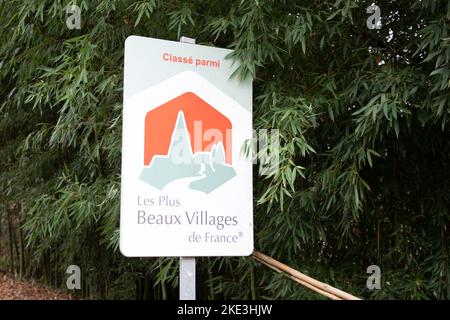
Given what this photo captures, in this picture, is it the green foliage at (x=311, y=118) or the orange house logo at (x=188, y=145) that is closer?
the orange house logo at (x=188, y=145)

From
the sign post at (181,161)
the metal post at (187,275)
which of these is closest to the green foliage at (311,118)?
the sign post at (181,161)

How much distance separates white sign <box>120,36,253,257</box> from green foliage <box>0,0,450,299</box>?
220mm

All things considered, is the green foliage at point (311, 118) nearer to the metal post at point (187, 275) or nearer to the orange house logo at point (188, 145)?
the orange house logo at point (188, 145)

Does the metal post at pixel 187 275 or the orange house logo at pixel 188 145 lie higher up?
the orange house logo at pixel 188 145

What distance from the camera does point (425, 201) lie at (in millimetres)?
2479

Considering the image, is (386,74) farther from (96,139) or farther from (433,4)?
(96,139)

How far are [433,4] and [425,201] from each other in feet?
3.27

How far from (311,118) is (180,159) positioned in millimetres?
702

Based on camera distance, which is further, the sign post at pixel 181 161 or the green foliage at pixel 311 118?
the green foliage at pixel 311 118

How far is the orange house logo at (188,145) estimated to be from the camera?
1598 mm

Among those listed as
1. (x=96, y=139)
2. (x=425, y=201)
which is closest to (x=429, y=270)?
(x=425, y=201)

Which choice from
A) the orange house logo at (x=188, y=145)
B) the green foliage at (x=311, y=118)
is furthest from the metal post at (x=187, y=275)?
the green foliage at (x=311, y=118)

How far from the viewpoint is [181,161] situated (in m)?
1.63

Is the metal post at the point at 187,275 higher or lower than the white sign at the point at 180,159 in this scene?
lower
